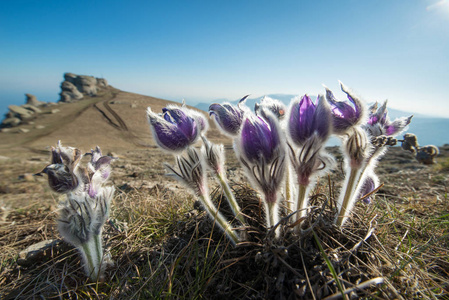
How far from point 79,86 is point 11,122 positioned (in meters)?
10.8

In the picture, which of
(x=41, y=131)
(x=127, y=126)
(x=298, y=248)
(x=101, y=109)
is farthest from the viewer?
(x=101, y=109)

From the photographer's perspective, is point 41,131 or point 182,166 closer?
point 182,166

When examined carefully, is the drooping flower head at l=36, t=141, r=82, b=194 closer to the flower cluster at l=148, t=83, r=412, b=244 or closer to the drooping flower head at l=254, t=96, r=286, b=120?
the flower cluster at l=148, t=83, r=412, b=244

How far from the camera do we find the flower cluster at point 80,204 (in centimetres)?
108

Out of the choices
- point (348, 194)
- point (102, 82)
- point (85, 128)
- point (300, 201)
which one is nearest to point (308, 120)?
point (300, 201)

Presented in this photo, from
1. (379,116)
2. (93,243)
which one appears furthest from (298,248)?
(93,243)

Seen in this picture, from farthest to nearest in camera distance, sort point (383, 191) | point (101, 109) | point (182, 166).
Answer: point (101, 109), point (383, 191), point (182, 166)

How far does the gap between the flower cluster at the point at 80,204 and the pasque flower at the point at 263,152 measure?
0.78m

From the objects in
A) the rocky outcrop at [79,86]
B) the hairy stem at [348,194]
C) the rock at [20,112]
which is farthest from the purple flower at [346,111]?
the rocky outcrop at [79,86]

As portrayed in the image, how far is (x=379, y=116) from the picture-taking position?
1151mm

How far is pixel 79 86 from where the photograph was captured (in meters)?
21.5

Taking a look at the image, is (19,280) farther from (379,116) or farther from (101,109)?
(101,109)

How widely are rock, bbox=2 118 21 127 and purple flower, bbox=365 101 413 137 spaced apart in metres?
15.7

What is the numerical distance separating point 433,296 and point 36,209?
10.0ft
